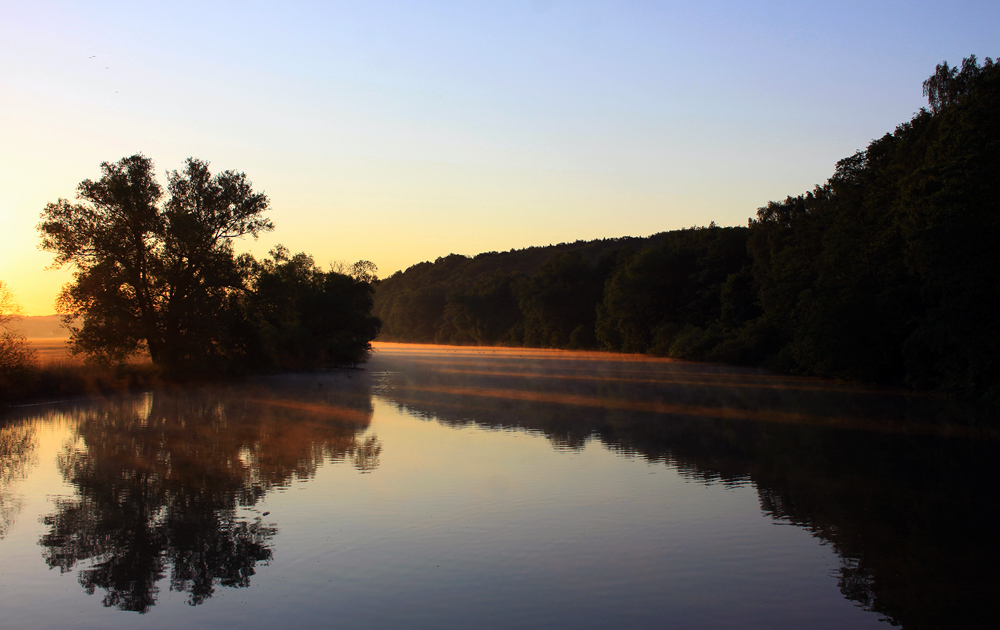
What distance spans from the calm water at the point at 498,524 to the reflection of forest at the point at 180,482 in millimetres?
53

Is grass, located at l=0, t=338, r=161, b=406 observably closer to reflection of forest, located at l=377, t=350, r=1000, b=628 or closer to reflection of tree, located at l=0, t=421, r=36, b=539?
reflection of tree, located at l=0, t=421, r=36, b=539

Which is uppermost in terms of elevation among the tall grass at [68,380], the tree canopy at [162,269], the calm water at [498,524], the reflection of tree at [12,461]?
the tree canopy at [162,269]

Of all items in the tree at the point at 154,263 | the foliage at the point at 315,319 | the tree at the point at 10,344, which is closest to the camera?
the tree at the point at 10,344

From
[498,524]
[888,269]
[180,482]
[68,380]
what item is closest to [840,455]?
[498,524]

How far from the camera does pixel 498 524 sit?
31.1 feet

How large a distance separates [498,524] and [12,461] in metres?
9.67

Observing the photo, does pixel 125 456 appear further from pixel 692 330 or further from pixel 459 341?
pixel 459 341

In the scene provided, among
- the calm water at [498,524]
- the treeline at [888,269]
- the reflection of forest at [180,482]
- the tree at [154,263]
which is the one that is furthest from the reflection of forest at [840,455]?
the tree at [154,263]

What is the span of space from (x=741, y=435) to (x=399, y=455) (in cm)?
789

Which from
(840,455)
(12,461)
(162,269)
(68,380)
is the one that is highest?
(162,269)

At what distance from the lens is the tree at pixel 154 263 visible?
31.5m

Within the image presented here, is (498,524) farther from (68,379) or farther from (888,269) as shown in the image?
(888,269)

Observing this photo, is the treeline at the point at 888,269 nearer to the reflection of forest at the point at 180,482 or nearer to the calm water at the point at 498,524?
the calm water at the point at 498,524

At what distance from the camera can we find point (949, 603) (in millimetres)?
6625
